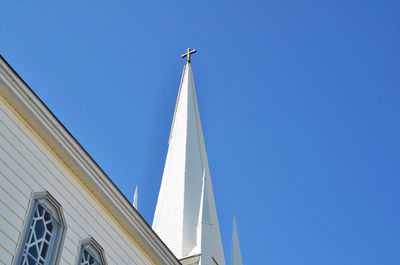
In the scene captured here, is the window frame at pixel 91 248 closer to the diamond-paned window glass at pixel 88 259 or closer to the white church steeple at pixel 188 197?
the diamond-paned window glass at pixel 88 259

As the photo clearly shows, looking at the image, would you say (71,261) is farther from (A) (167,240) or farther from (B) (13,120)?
(A) (167,240)

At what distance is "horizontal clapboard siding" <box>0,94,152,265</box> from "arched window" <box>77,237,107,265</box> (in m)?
0.16

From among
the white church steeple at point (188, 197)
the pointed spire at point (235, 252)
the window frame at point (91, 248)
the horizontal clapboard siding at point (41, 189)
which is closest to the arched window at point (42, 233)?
the horizontal clapboard siding at point (41, 189)

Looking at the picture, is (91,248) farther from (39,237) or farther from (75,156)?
(75,156)

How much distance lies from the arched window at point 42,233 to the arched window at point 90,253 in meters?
0.82

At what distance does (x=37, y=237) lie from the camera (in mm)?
13203

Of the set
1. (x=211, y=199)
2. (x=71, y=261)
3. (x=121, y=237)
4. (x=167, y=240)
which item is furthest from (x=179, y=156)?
(x=71, y=261)

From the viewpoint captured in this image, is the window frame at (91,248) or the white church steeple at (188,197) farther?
the white church steeple at (188,197)

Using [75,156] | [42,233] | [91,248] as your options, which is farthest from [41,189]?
[91,248]

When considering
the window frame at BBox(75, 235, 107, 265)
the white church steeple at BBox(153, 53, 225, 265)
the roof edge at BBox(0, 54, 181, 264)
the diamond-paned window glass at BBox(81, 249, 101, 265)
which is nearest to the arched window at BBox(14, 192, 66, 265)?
the window frame at BBox(75, 235, 107, 265)

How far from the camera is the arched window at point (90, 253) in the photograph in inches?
568

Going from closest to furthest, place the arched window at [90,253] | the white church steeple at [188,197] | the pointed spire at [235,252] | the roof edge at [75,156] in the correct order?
1. the roof edge at [75,156]
2. the arched window at [90,253]
3. the white church steeple at [188,197]
4. the pointed spire at [235,252]

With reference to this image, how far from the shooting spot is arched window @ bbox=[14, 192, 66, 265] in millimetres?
12693

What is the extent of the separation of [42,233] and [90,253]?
1670 millimetres
